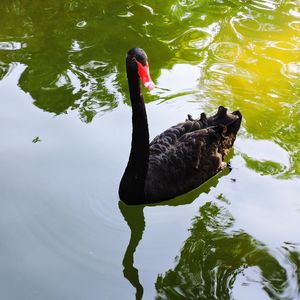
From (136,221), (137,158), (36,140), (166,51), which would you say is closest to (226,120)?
(137,158)

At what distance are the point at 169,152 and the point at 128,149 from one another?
0.56m

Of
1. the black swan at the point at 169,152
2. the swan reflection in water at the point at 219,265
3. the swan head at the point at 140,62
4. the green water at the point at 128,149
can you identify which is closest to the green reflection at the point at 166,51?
the green water at the point at 128,149

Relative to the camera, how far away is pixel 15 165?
4004 mm

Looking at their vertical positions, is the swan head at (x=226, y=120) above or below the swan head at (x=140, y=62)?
below

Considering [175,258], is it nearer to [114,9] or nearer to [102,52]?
[102,52]

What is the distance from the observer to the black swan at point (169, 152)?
10.8 feet

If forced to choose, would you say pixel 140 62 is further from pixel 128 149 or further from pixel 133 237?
pixel 128 149

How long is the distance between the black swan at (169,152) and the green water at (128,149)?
0.13m

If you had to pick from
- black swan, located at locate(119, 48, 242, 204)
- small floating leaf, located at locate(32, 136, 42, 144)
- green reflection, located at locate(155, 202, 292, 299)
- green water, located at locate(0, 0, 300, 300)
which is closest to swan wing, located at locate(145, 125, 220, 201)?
black swan, located at locate(119, 48, 242, 204)

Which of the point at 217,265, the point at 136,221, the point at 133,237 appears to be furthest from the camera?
the point at 136,221

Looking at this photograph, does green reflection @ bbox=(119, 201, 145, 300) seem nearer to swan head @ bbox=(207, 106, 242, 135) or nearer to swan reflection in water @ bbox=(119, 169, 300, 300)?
swan reflection in water @ bbox=(119, 169, 300, 300)

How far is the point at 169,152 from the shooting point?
3715 millimetres

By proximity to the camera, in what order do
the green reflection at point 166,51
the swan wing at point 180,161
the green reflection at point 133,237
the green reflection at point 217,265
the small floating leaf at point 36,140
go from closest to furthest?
the green reflection at point 217,265 < the green reflection at point 133,237 < the swan wing at point 180,161 < the small floating leaf at point 36,140 < the green reflection at point 166,51

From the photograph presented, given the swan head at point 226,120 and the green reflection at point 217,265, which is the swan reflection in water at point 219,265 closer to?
the green reflection at point 217,265
